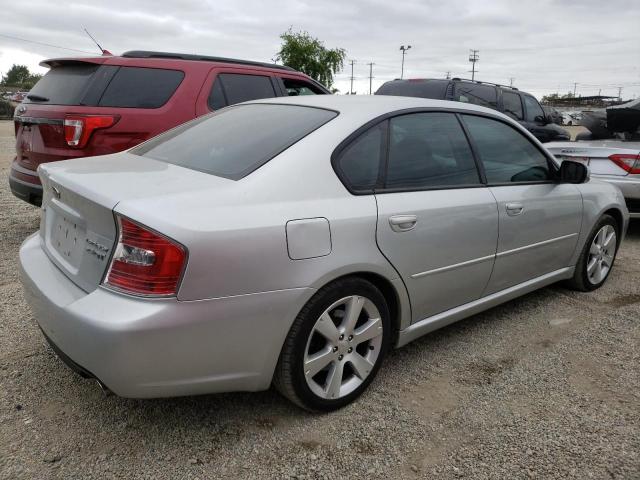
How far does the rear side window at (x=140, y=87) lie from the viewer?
4402 mm

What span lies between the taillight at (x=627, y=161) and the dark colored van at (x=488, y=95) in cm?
309

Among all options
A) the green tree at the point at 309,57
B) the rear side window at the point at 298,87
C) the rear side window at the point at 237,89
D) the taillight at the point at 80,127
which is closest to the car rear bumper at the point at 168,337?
the taillight at the point at 80,127

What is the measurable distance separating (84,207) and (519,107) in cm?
948

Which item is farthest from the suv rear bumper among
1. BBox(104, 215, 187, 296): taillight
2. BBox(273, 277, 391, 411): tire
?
BBox(273, 277, 391, 411): tire

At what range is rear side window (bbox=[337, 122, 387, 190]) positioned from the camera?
2.51 metres

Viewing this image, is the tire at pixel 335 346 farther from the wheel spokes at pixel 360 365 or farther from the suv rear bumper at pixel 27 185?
the suv rear bumper at pixel 27 185

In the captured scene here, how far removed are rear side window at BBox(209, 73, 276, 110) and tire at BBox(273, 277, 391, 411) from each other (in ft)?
10.1

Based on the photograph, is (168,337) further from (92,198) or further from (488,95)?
(488,95)

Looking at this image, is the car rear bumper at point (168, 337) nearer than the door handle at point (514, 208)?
Yes

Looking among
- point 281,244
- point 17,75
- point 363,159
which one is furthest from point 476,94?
point 17,75

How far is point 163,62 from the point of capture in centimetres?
478

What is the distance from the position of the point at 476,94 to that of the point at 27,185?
7.08m

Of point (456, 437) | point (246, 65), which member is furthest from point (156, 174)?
point (246, 65)

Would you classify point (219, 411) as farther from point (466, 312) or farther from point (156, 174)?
point (466, 312)
